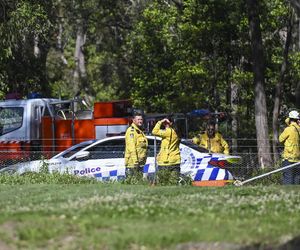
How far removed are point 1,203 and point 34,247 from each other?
8.58ft

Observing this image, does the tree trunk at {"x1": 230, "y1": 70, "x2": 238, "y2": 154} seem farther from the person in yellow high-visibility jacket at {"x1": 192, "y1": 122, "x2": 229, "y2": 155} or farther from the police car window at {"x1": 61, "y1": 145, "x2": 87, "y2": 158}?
the police car window at {"x1": 61, "y1": 145, "x2": 87, "y2": 158}

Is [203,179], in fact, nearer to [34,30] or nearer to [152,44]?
[34,30]

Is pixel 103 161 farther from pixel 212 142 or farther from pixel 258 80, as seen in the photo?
pixel 258 80

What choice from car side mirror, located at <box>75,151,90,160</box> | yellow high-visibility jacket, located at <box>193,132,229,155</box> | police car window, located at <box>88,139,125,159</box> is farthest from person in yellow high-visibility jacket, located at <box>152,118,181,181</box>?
yellow high-visibility jacket, located at <box>193,132,229,155</box>

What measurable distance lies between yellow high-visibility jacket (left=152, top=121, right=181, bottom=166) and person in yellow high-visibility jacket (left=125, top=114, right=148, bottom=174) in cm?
34

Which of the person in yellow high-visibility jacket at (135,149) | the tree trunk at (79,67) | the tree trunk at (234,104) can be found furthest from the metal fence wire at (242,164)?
the tree trunk at (79,67)

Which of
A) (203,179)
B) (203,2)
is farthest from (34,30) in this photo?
(203,179)

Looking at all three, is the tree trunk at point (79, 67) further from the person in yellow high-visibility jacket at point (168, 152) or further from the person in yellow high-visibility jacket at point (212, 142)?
the person in yellow high-visibility jacket at point (168, 152)

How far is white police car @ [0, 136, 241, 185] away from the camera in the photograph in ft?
46.2

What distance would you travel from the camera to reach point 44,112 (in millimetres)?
18484

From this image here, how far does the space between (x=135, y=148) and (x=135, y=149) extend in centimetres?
2

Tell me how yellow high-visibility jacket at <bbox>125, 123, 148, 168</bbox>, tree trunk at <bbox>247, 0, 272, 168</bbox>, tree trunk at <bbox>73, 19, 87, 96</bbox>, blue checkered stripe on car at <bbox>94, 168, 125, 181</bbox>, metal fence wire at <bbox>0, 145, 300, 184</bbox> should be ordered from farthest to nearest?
tree trunk at <bbox>73, 19, 87, 96</bbox>, tree trunk at <bbox>247, 0, 272, 168</bbox>, blue checkered stripe on car at <bbox>94, 168, 125, 181</bbox>, metal fence wire at <bbox>0, 145, 300, 184</bbox>, yellow high-visibility jacket at <bbox>125, 123, 148, 168</bbox>

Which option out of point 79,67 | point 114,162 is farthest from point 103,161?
point 79,67

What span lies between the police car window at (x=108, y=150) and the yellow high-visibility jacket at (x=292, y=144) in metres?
3.46
